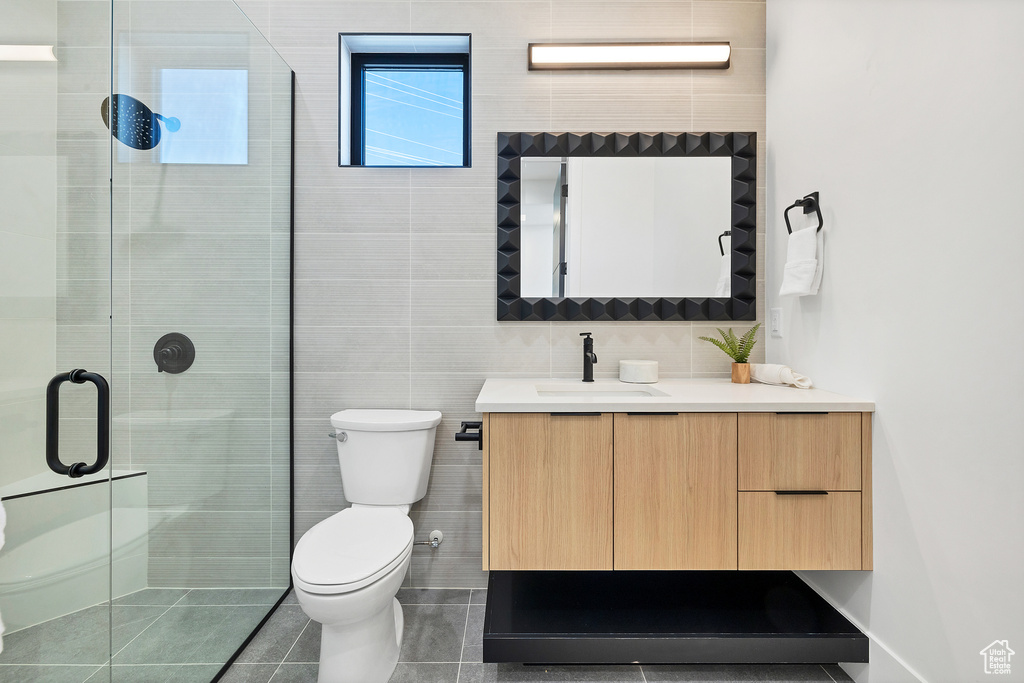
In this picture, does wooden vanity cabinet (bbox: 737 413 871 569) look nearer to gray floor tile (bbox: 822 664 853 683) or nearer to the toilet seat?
gray floor tile (bbox: 822 664 853 683)

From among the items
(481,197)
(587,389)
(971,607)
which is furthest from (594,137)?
(971,607)

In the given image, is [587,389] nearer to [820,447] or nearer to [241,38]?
[820,447]

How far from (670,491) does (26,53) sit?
1834 millimetres

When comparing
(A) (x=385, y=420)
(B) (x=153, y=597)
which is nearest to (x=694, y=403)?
(A) (x=385, y=420)

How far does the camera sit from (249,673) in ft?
4.83

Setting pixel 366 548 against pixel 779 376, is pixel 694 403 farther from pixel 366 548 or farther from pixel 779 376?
pixel 366 548

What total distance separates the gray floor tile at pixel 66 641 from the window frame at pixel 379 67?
5.57 feet

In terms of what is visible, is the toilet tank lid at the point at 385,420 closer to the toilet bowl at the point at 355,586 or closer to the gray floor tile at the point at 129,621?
the toilet bowl at the point at 355,586

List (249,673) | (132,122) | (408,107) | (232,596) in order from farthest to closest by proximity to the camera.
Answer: (408,107) < (232,596) < (249,673) < (132,122)

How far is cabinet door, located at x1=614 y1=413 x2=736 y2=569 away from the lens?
4.54ft

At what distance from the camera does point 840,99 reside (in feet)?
4.91

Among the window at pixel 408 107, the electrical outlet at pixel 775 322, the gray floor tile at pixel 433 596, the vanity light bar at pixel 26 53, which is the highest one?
the window at pixel 408 107

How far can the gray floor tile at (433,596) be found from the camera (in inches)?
73.1

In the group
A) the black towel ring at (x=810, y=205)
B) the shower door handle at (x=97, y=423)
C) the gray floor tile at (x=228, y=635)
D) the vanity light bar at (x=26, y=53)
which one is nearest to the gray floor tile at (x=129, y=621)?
the gray floor tile at (x=228, y=635)
